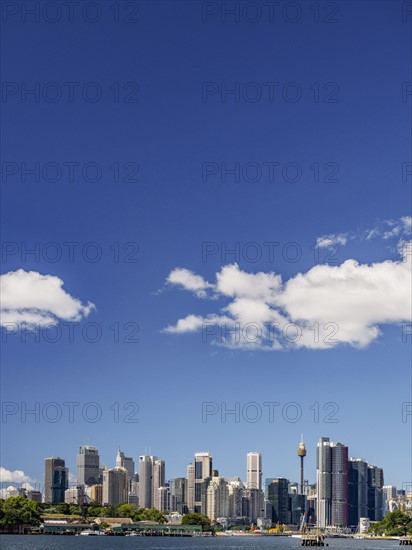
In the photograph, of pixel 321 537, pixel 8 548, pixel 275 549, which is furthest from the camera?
pixel 321 537

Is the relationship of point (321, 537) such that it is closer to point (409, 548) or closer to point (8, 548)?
point (409, 548)

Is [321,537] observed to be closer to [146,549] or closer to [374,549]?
[374,549]

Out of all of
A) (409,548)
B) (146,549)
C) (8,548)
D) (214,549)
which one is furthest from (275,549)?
(8,548)

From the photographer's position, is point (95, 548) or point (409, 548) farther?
Result: point (409, 548)

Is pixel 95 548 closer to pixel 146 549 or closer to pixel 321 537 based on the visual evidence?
pixel 146 549

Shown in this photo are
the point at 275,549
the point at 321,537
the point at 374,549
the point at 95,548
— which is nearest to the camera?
the point at 95,548

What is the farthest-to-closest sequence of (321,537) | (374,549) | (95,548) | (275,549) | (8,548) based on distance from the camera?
(321,537) → (374,549) → (275,549) → (95,548) → (8,548)

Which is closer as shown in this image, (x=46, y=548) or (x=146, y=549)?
(x=46, y=548)

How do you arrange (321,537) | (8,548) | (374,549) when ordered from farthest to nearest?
(321,537)
(374,549)
(8,548)

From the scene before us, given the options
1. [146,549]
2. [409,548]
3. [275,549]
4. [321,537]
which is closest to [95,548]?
[146,549]
